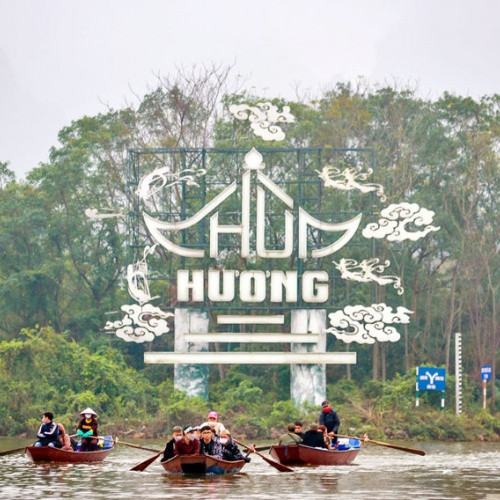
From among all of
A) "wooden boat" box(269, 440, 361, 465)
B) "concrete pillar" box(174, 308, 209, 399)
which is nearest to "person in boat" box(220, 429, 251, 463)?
"wooden boat" box(269, 440, 361, 465)

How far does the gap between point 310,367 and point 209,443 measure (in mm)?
18704

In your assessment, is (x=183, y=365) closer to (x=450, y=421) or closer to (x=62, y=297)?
(x=450, y=421)

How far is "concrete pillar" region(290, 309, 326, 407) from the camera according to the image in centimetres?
4812

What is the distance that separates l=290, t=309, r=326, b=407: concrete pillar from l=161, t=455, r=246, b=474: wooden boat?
18216mm

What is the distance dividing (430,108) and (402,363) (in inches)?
394

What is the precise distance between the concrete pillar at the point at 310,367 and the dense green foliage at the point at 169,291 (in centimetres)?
69

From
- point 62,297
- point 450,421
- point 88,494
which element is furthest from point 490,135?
point 88,494

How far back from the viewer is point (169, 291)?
183ft

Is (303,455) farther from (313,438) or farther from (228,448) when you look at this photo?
(228,448)

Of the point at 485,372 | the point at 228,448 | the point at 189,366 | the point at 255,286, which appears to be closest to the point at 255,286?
the point at 255,286

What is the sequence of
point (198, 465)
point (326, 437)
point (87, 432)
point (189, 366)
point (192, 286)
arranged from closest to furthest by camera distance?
point (198, 465) < point (326, 437) < point (87, 432) < point (192, 286) < point (189, 366)

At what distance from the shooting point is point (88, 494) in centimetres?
2636

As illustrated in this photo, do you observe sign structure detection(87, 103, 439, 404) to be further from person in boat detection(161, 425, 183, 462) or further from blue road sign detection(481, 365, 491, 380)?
person in boat detection(161, 425, 183, 462)

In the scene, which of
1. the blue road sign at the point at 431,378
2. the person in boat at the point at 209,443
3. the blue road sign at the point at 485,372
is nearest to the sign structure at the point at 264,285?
the blue road sign at the point at 431,378
